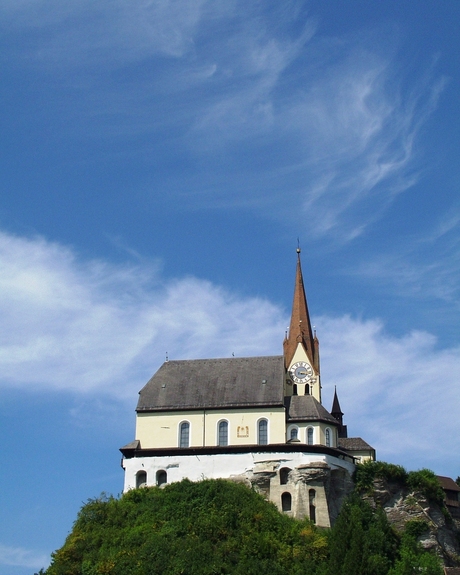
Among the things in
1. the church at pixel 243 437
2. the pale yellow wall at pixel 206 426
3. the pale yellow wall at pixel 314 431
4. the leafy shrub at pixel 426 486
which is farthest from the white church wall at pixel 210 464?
the leafy shrub at pixel 426 486

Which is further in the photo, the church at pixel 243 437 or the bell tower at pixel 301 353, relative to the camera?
the bell tower at pixel 301 353

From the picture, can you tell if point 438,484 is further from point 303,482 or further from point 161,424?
point 161,424

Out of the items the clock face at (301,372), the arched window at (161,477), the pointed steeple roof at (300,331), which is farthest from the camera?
the pointed steeple roof at (300,331)

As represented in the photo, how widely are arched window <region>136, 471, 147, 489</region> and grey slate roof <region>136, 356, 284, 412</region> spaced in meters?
4.87

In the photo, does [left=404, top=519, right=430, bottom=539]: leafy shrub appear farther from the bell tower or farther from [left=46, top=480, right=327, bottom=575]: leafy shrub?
the bell tower

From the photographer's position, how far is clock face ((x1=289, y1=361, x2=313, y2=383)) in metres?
78.9

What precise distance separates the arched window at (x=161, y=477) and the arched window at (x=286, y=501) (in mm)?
8733

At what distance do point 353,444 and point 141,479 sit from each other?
18.8 meters

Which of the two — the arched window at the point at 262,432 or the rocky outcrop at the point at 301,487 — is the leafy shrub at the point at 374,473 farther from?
the arched window at the point at 262,432

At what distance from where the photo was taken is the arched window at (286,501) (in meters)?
63.5

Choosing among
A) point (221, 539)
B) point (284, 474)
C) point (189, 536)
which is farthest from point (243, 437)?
point (189, 536)

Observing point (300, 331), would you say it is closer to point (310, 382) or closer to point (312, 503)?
point (310, 382)

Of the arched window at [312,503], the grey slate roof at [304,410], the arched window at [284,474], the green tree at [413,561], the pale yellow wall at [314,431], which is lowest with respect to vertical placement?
the green tree at [413,561]

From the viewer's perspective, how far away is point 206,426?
221 feet
